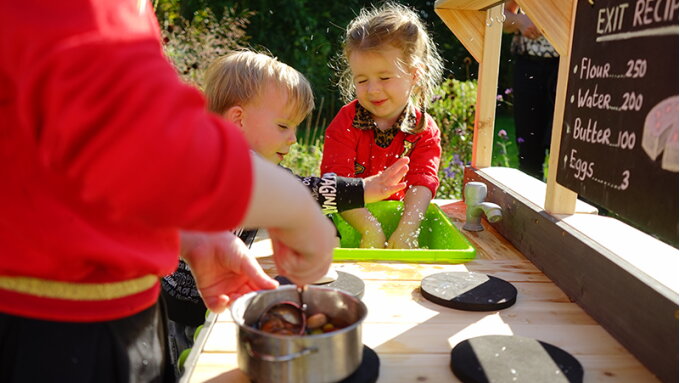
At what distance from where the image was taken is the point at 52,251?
0.70m

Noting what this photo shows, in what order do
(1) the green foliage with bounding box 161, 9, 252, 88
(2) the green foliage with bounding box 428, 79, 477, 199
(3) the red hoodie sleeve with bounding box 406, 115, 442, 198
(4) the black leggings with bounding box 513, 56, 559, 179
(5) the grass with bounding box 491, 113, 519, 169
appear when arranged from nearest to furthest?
(3) the red hoodie sleeve with bounding box 406, 115, 442, 198
(4) the black leggings with bounding box 513, 56, 559, 179
(2) the green foliage with bounding box 428, 79, 477, 199
(5) the grass with bounding box 491, 113, 519, 169
(1) the green foliage with bounding box 161, 9, 252, 88

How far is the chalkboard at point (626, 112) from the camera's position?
104cm

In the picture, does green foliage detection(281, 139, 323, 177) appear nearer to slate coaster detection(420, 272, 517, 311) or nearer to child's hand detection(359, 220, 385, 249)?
child's hand detection(359, 220, 385, 249)

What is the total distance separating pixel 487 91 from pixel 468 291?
1284mm

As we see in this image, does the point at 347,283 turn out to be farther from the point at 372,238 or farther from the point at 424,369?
the point at 372,238

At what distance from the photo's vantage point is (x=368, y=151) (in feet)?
7.71

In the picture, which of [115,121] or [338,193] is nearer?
[115,121]

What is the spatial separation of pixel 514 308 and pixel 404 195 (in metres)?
1.13

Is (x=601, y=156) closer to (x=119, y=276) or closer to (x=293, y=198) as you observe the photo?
(x=293, y=198)

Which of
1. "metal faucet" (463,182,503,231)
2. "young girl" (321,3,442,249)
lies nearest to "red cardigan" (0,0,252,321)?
"metal faucet" (463,182,503,231)

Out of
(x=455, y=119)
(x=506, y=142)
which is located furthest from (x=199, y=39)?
(x=506, y=142)

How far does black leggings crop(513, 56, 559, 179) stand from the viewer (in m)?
3.71

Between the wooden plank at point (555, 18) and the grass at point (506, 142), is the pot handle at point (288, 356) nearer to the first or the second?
the wooden plank at point (555, 18)

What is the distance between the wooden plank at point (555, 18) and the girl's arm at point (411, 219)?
812 millimetres
